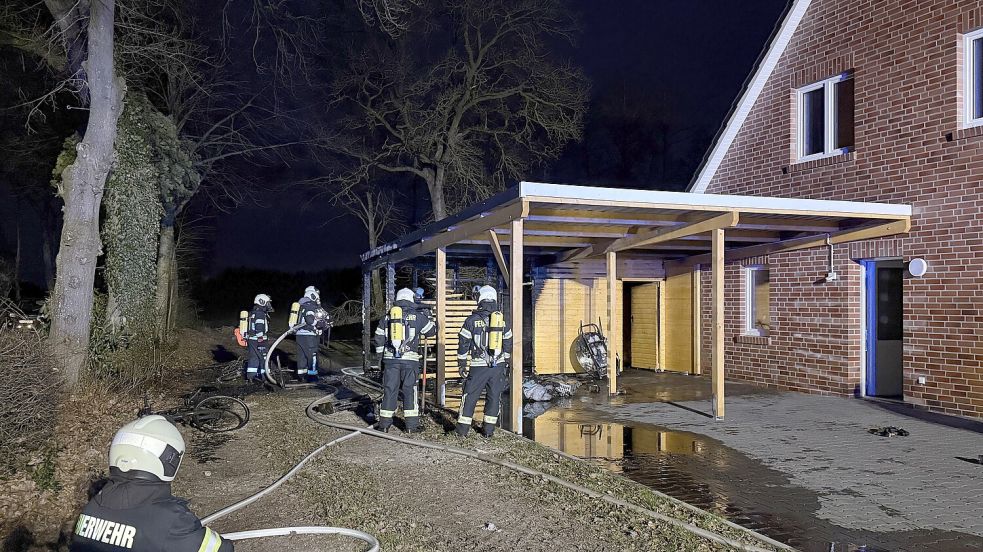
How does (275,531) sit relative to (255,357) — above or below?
below

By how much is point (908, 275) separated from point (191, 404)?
34.8 feet

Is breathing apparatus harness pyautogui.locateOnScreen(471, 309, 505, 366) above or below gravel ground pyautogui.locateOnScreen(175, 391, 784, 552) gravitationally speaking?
above

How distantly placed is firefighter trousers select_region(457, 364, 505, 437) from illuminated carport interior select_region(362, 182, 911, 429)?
→ 0.26m

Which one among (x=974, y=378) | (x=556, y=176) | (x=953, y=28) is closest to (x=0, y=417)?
→ (x=974, y=378)

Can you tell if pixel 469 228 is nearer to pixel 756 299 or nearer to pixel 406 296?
pixel 406 296

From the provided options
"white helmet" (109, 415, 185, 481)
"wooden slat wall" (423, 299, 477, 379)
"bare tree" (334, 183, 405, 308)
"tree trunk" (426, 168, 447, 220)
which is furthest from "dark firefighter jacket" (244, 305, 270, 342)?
"bare tree" (334, 183, 405, 308)

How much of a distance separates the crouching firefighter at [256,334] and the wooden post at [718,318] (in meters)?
8.56

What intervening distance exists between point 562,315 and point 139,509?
46.1 ft

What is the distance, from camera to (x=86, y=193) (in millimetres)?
10016

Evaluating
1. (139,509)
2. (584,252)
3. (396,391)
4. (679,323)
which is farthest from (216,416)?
(679,323)

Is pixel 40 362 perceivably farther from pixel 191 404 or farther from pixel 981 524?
pixel 981 524

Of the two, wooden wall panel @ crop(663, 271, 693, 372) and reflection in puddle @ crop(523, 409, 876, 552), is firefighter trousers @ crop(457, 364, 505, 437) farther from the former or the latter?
wooden wall panel @ crop(663, 271, 693, 372)

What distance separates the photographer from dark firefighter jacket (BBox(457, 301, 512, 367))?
8453 millimetres

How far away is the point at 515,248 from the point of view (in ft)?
28.6
